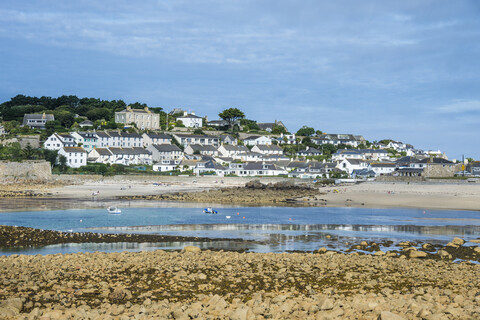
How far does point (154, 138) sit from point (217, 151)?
12.8m

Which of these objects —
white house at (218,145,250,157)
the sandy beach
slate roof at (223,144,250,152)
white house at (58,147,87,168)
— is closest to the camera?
the sandy beach

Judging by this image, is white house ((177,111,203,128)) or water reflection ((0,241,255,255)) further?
white house ((177,111,203,128))

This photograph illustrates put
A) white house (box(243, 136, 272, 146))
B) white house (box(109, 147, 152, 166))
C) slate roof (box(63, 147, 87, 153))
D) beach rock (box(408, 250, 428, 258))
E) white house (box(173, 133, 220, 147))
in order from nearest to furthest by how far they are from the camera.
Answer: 1. beach rock (box(408, 250, 428, 258))
2. slate roof (box(63, 147, 87, 153))
3. white house (box(109, 147, 152, 166))
4. white house (box(173, 133, 220, 147))
5. white house (box(243, 136, 272, 146))

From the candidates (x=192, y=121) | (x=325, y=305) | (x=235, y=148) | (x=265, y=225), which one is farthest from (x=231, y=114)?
(x=325, y=305)

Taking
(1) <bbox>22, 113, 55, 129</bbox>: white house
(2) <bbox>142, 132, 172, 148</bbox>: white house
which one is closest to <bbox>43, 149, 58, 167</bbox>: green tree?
(2) <bbox>142, 132, 172, 148</bbox>: white house

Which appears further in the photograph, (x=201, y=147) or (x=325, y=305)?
(x=201, y=147)

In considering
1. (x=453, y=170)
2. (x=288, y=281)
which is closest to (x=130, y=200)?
(x=288, y=281)

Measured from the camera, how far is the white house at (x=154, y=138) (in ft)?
307

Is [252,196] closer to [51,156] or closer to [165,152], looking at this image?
[51,156]

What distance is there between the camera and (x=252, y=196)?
173 feet

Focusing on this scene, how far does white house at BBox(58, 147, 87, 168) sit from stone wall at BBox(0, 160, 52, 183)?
9.43 metres

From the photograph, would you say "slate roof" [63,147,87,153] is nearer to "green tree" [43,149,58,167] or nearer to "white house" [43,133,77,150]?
"white house" [43,133,77,150]

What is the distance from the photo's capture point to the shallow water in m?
23.0

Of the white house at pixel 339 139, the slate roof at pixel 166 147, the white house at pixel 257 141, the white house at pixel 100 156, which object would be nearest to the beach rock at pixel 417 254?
the white house at pixel 100 156
